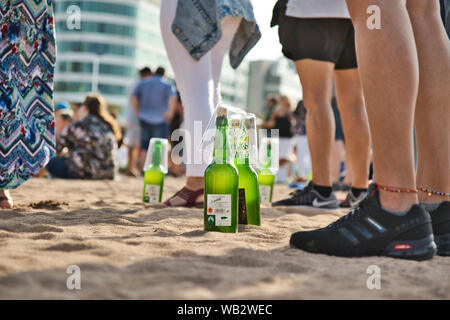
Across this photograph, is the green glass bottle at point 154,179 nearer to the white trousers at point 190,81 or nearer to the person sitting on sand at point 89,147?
the white trousers at point 190,81

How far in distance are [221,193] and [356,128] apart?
5.53 ft

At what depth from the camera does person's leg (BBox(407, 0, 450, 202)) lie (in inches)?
72.5

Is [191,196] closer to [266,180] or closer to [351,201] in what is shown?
[266,180]

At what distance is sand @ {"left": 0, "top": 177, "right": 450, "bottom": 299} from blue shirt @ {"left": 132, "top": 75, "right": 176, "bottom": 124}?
544 centimetres

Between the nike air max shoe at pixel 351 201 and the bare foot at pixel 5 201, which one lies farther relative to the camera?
the nike air max shoe at pixel 351 201

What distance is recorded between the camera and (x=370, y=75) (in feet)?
5.33

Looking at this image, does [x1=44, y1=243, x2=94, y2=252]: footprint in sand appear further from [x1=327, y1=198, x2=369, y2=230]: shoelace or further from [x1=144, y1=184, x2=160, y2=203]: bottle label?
[x1=144, y1=184, x2=160, y2=203]: bottle label

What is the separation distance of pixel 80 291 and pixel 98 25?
55717 millimetres

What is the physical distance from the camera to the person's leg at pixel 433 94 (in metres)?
1.84

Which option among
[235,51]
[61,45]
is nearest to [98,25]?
[61,45]

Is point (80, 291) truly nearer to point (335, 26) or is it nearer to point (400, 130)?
point (400, 130)

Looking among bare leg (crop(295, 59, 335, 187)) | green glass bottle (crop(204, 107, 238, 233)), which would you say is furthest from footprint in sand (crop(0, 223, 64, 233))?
bare leg (crop(295, 59, 335, 187))

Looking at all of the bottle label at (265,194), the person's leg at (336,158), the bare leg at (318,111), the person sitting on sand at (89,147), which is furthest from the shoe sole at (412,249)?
the person sitting on sand at (89,147)

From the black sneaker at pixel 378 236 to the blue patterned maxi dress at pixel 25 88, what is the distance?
1.49 m
